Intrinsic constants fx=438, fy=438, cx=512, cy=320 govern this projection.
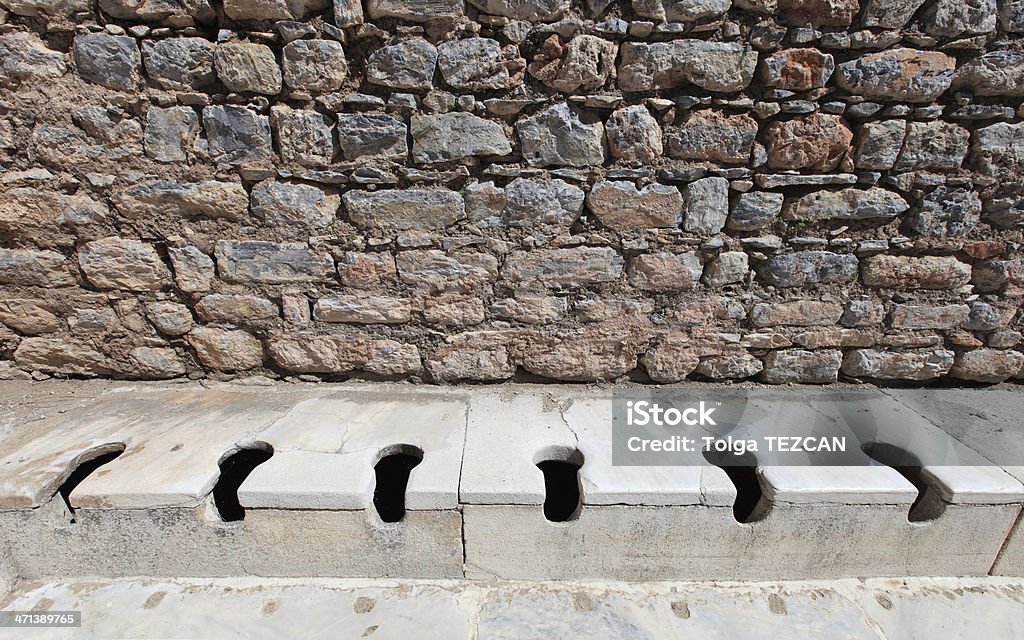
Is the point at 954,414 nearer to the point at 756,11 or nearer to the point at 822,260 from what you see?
the point at 822,260

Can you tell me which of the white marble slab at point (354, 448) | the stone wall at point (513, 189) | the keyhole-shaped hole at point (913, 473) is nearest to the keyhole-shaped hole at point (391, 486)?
the white marble slab at point (354, 448)

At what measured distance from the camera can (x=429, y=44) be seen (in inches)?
67.7

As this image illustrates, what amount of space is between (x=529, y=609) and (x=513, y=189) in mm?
1624

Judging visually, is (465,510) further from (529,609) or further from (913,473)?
(913,473)

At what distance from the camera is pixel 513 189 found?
1.88 m

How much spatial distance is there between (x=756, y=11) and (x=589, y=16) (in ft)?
2.15

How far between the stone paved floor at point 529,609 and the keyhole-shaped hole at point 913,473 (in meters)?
0.26

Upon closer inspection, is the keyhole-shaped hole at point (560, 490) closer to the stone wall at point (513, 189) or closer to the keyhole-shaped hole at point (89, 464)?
the stone wall at point (513, 189)

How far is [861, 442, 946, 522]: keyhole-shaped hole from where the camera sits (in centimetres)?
165

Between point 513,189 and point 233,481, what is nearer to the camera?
point 513,189

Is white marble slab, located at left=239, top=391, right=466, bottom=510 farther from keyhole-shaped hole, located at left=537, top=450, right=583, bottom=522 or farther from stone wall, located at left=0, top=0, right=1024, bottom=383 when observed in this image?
keyhole-shaped hole, located at left=537, top=450, right=583, bottom=522

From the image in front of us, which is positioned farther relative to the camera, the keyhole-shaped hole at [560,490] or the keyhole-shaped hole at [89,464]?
→ the keyhole-shaped hole at [560,490]

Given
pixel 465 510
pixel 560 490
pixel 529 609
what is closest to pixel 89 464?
pixel 465 510

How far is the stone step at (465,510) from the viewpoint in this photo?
60.0 inches
